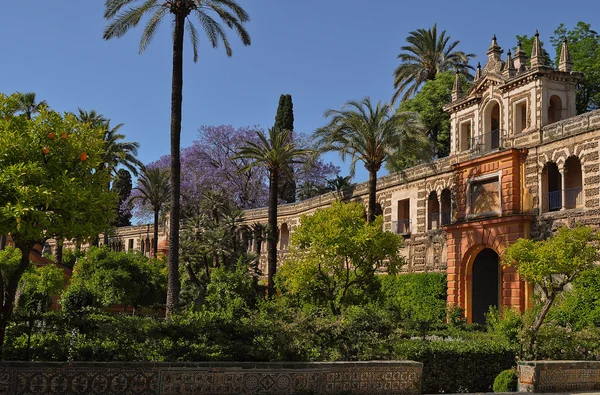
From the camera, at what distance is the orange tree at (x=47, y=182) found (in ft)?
31.1

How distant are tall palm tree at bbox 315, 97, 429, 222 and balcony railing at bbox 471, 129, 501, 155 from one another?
2365mm

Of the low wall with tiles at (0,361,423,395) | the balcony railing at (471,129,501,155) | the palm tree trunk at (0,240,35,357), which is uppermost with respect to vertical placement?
the balcony railing at (471,129,501,155)

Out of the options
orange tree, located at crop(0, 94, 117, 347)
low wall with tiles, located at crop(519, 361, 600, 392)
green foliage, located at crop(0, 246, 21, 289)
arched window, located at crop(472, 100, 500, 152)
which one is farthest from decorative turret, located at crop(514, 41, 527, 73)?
green foliage, located at crop(0, 246, 21, 289)

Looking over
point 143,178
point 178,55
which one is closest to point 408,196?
point 178,55

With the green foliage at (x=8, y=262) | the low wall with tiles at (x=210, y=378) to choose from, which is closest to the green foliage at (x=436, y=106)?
the green foliage at (x=8, y=262)

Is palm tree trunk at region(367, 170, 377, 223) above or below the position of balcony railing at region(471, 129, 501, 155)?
below

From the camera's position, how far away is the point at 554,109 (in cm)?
2756

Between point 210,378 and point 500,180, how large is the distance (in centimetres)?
2036

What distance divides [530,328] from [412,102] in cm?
2887

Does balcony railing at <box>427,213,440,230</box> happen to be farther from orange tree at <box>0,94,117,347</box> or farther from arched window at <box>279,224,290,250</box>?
orange tree at <box>0,94,117,347</box>

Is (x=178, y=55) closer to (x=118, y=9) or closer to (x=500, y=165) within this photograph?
(x=118, y=9)

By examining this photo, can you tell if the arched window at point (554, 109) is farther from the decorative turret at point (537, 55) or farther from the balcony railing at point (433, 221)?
the balcony railing at point (433, 221)

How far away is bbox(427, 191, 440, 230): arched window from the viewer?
33.0 m

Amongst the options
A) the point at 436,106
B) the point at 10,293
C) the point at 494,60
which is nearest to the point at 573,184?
the point at 494,60
